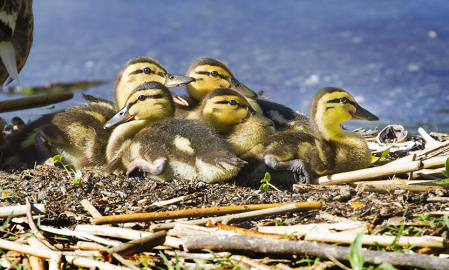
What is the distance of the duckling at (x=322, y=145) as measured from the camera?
10.2 feet

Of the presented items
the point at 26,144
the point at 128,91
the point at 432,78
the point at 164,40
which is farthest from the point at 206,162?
the point at 164,40

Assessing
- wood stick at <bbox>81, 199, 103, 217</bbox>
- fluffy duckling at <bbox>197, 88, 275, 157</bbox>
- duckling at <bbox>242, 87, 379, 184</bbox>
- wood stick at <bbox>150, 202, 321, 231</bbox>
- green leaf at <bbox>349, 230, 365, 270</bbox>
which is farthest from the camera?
fluffy duckling at <bbox>197, 88, 275, 157</bbox>

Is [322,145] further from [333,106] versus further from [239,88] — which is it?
[239,88]

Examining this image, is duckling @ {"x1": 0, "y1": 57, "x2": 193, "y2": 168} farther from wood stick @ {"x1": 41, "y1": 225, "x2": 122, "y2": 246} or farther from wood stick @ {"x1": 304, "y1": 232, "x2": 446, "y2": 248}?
wood stick @ {"x1": 304, "y1": 232, "x2": 446, "y2": 248}

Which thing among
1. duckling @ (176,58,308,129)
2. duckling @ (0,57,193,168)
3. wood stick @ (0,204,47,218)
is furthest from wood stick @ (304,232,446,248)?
duckling @ (0,57,193,168)

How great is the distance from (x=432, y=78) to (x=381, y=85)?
0.73 metres

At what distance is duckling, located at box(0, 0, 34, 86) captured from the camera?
11.0 ft

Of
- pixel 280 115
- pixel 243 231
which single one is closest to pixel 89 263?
pixel 243 231

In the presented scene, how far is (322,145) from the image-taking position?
127 inches

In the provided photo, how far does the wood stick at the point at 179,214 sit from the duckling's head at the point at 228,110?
37.8 inches

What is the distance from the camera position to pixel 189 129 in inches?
124

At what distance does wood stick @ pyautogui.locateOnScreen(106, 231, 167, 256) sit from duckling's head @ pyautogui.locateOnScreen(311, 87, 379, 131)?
1787 mm

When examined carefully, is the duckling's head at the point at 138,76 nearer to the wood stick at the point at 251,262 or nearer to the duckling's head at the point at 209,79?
the duckling's head at the point at 209,79

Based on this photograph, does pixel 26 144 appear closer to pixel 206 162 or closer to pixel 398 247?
pixel 206 162
